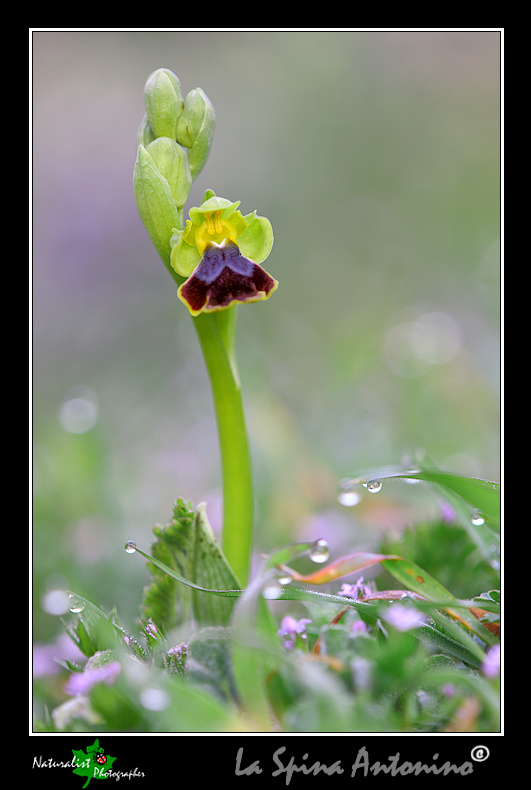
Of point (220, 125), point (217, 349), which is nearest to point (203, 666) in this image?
point (217, 349)

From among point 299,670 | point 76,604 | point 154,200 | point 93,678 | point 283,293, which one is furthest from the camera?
point 283,293

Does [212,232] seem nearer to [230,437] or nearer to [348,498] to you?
[230,437]

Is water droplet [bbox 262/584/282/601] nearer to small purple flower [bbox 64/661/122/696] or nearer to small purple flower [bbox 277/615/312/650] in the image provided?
small purple flower [bbox 277/615/312/650]

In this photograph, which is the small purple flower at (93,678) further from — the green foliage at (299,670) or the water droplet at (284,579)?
the water droplet at (284,579)

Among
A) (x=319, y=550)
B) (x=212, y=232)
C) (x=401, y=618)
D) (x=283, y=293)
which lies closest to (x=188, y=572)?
(x=319, y=550)

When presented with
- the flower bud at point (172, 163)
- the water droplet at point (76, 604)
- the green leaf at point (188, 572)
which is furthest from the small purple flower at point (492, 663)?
the flower bud at point (172, 163)

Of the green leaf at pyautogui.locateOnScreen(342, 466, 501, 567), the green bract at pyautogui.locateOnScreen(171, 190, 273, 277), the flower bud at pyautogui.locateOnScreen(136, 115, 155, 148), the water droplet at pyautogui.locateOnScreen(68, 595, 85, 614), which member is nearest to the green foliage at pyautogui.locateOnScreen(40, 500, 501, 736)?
the water droplet at pyautogui.locateOnScreen(68, 595, 85, 614)
